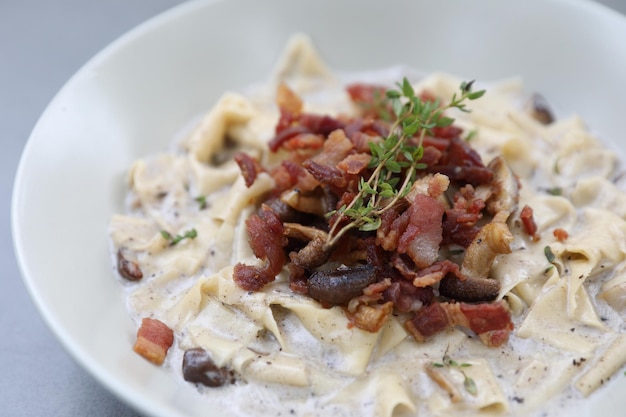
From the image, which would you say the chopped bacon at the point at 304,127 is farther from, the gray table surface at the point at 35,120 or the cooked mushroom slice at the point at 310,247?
the gray table surface at the point at 35,120

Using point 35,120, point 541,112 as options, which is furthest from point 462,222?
point 35,120

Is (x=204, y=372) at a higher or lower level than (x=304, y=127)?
lower

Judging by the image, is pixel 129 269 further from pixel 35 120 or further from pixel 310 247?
pixel 35 120

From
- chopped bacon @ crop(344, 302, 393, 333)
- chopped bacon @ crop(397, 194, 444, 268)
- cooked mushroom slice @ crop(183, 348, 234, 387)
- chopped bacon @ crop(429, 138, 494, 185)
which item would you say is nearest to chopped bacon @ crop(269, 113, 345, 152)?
chopped bacon @ crop(429, 138, 494, 185)

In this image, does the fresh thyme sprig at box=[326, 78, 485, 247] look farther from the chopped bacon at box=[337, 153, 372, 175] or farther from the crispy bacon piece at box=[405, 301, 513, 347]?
the crispy bacon piece at box=[405, 301, 513, 347]

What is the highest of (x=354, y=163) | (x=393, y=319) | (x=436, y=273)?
(x=354, y=163)

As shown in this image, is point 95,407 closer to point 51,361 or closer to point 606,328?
point 51,361
